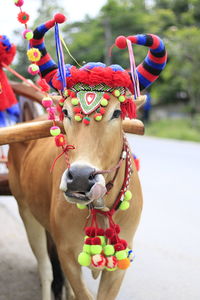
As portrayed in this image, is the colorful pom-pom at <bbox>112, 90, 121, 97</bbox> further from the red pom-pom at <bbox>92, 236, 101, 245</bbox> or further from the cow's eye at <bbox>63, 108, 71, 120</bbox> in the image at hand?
the red pom-pom at <bbox>92, 236, 101, 245</bbox>

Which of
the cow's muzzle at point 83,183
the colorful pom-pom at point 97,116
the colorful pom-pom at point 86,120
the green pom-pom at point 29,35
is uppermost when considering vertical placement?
the green pom-pom at point 29,35

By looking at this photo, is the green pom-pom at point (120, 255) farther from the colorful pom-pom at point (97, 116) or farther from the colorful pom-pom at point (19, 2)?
the colorful pom-pom at point (19, 2)

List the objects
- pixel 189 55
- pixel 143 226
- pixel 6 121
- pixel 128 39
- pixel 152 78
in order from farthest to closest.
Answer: pixel 189 55
pixel 143 226
pixel 6 121
pixel 152 78
pixel 128 39

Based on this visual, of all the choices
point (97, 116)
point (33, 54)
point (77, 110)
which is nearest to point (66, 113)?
point (77, 110)

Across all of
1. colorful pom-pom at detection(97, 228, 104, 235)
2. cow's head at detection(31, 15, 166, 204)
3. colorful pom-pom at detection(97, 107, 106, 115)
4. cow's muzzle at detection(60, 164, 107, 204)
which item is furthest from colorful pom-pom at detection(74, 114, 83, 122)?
colorful pom-pom at detection(97, 228, 104, 235)

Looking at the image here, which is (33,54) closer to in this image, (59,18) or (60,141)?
(59,18)

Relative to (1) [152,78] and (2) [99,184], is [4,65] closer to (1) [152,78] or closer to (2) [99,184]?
(1) [152,78]

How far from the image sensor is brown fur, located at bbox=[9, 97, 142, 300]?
2760 millimetres

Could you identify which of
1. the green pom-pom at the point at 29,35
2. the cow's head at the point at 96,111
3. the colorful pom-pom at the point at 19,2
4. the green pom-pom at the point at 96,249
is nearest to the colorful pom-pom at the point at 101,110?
the cow's head at the point at 96,111

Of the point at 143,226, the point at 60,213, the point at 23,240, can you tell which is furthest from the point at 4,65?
the point at 143,226

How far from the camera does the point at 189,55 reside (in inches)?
982

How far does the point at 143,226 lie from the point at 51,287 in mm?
2581

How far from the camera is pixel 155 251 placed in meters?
5.78

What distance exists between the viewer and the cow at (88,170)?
2666 millimetres
